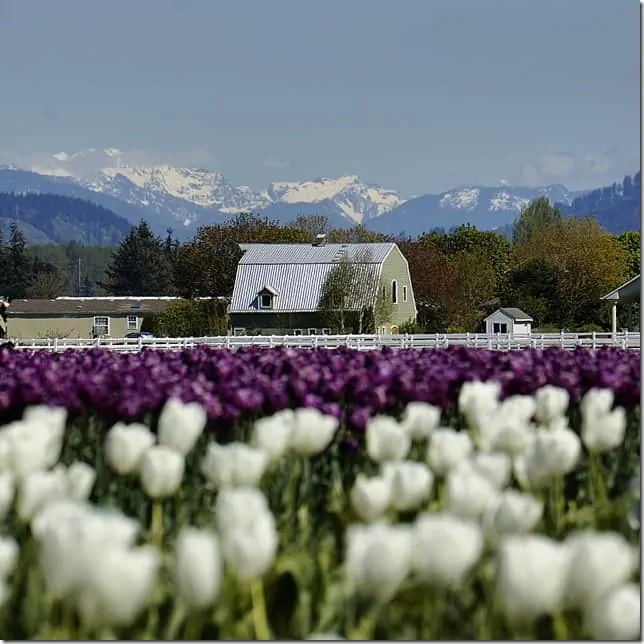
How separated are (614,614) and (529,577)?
0.27 m

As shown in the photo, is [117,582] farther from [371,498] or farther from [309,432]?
[309,432]

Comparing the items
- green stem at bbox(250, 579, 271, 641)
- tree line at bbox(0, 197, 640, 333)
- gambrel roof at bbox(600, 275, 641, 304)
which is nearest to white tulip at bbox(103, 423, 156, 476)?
green stem at bbox(250, 579, 271, 641)

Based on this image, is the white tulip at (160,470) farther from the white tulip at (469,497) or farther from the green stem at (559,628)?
the green stem at (559,628)

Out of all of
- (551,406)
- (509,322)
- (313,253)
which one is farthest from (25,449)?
(313,253)

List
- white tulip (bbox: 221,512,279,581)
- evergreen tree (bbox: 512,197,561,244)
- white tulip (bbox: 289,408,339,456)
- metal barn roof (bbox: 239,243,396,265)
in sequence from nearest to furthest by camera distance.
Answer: white tulip (bbox: 221,512,279,581) → white tulip (bbox: 289,408,339,456) → metal barn roof (bbox: 239,243,396,265) → evergreen tree (bbox: 512,197,561,244)

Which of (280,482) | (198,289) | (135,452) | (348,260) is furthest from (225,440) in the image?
(198,289)

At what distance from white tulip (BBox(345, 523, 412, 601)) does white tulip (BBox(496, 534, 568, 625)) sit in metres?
0.30

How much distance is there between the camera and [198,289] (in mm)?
74438

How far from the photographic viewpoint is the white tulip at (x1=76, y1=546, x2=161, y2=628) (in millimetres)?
3496

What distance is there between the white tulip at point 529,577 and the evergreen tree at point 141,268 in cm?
11548

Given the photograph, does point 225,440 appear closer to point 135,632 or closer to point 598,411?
point 598,411

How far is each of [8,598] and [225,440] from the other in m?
3.05

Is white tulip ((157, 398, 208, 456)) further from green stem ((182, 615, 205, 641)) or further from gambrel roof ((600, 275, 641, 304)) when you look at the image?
gambrel roof ((600, 275, 641, 304))

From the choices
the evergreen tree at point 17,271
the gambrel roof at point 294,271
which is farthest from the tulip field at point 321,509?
the evergreen tree at point 17,271
